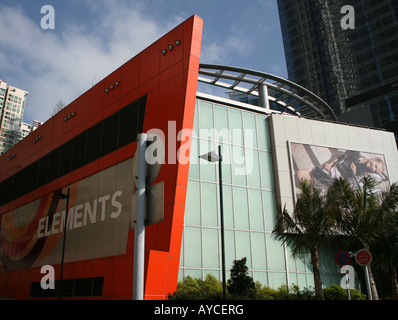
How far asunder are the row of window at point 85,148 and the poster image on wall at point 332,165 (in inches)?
520

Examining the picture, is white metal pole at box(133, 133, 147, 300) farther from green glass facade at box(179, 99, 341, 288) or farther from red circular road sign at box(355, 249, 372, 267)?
green glass facade at box(179, 99, 341, 288)

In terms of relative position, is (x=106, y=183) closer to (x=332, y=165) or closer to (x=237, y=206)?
(x=237, y=206)

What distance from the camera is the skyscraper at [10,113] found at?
150m

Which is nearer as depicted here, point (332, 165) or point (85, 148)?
point (85, 148)

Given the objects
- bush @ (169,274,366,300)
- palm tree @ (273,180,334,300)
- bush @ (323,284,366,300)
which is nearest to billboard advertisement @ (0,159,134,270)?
bush @ (169,274,366,300)

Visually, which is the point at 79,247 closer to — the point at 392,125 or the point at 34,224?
the point at 34,224

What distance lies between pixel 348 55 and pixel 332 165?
85.8 meters

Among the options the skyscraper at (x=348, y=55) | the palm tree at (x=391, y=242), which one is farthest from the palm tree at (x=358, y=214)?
the skyscraper at (x=348, y=55)

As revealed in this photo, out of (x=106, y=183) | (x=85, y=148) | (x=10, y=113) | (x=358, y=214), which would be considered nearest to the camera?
(x=358, y=214)

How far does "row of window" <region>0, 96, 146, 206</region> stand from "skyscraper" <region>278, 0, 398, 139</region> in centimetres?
6097

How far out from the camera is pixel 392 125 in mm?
73250

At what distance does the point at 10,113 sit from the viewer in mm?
152625

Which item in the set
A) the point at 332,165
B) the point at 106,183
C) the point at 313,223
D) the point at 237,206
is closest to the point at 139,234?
the point at 313,223
